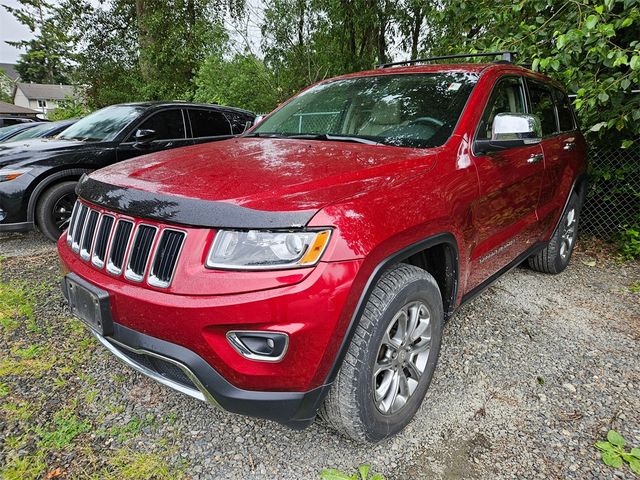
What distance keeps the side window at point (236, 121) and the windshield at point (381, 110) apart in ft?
10.2

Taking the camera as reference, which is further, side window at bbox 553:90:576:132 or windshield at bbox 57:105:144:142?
windshield at bbox 57:105:144:142

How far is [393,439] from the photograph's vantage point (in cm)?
203

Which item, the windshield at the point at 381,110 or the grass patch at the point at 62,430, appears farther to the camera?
the windshield at the point at 381,110

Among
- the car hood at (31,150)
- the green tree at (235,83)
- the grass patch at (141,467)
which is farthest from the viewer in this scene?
the green tree at (235,83)

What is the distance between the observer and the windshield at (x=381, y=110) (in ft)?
7.83

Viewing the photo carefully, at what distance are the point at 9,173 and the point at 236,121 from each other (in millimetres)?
2958

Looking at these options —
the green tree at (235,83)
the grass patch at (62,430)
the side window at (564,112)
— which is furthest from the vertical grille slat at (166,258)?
the green tree at (235,83)

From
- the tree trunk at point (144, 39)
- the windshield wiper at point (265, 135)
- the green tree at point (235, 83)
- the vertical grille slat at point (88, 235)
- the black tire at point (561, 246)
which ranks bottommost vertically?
the black tire at point (561, 246)

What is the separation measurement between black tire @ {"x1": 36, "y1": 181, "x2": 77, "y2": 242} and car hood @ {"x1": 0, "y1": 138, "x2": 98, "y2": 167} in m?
0.34

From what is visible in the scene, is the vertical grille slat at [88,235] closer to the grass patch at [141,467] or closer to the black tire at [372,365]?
the grass patch at [141,467]

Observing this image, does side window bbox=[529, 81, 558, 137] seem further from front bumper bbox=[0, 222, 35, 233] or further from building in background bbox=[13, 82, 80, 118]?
building in background bbox=[13, 82, 80, 118]

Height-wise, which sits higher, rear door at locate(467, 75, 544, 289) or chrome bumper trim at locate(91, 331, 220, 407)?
rear door at locate(467, 75, 544, 289)

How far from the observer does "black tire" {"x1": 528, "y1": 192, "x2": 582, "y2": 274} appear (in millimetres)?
3873

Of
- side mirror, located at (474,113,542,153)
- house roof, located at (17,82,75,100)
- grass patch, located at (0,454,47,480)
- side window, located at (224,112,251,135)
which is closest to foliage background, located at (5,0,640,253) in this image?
side mirror, located at (474,113,542,153)
